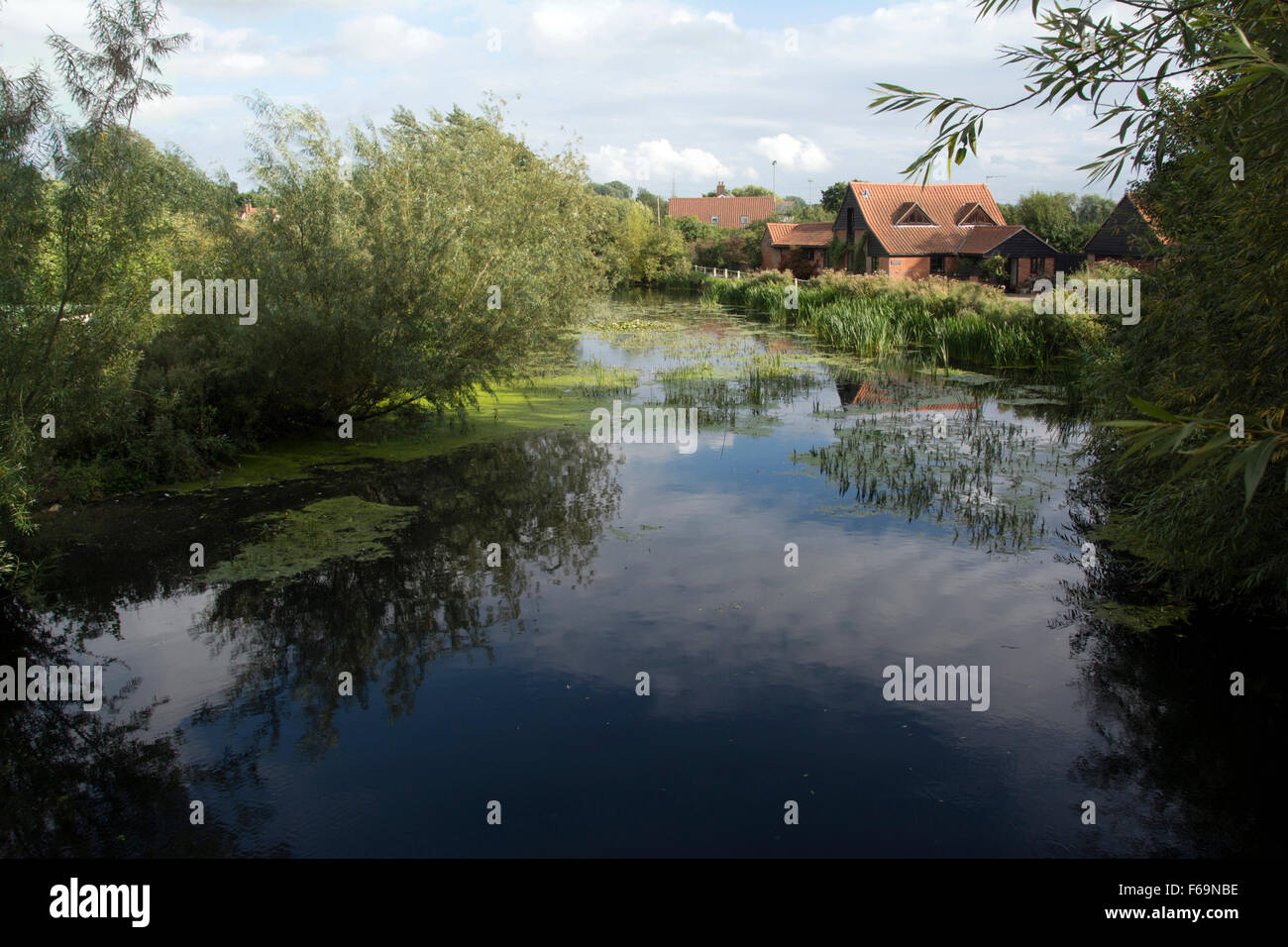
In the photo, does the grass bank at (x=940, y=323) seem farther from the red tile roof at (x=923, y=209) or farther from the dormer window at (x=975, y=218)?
the dormer window at (x=975, y=218)

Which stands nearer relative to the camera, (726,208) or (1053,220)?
(1053,220)

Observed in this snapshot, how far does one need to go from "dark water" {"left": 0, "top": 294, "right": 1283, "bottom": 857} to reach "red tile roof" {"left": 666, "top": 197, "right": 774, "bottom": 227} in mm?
86759

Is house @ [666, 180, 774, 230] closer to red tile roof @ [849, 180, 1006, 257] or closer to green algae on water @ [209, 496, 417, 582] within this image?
red tile roof @ [849, 180, 1006, 257]

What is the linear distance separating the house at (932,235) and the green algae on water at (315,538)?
127 feet

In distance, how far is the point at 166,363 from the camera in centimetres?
1189

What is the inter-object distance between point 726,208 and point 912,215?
46454mm

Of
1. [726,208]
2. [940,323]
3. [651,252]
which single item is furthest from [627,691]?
[726,208]

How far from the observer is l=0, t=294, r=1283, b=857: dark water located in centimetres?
500

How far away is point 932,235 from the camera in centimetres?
4872

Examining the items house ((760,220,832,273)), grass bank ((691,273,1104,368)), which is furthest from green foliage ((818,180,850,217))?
grass bank ((691,273,1104,368))

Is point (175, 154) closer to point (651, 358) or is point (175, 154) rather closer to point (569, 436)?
point (569, 436)

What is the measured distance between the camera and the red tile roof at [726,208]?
9369cm

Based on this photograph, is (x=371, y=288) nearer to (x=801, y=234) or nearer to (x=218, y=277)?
(x=218, y=277)

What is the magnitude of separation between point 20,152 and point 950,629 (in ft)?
30.2
